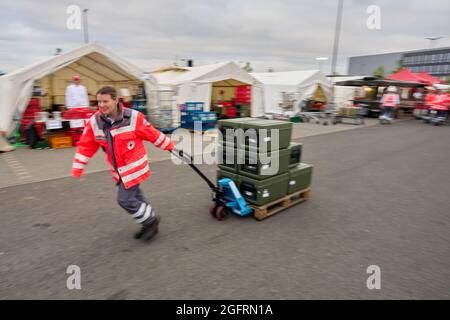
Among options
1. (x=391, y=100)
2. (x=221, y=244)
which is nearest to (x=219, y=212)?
(x=221, y=244)

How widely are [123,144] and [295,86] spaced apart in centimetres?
1569

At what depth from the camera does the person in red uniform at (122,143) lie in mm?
3338

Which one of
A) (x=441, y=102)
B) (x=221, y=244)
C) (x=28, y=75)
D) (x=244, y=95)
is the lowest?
(x=221, y=244)

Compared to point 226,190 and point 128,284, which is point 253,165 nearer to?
point 226,190

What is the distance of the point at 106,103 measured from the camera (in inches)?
128

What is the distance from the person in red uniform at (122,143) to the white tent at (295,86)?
48.9 feet

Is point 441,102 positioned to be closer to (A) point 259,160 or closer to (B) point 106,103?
(A) point 259,160

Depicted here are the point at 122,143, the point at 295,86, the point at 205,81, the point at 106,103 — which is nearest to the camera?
the point at 106,103

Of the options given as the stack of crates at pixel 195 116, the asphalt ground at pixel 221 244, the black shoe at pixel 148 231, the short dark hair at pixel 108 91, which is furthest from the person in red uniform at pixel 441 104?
the short dark hair at pixel 108 91

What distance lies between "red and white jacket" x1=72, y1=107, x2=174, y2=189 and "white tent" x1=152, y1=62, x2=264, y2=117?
394 inches

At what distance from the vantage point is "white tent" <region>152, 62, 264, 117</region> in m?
13.2

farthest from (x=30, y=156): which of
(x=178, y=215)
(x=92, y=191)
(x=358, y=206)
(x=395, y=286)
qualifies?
(x=395, y=286)

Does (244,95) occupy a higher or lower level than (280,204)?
higher

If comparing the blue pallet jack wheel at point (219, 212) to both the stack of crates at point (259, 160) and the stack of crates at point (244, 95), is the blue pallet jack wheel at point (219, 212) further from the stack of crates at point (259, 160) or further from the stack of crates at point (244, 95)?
the stack of crates at point (244, 95)
